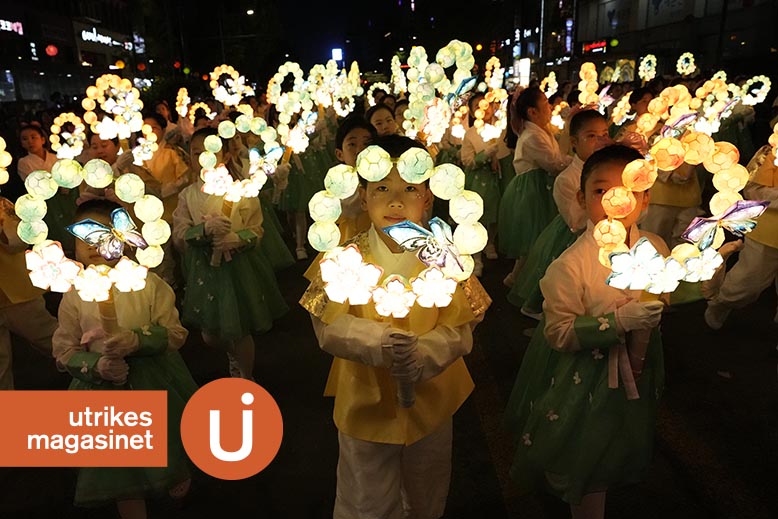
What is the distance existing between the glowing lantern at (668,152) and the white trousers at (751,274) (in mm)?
2933

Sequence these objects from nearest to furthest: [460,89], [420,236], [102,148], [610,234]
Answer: [420,236]
[610,234]
[102,148]
[460,89]

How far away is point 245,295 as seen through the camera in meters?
4.28

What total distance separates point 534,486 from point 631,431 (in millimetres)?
498

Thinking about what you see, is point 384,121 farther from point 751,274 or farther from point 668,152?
point 668,152

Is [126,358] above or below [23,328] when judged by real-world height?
above

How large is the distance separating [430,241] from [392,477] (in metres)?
1.08

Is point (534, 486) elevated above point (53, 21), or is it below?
below

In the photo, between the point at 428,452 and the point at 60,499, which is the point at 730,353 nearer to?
the point at 428,452

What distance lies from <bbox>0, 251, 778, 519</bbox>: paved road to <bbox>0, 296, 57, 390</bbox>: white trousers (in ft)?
2.03

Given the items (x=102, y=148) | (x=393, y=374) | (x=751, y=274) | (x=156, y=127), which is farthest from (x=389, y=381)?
(x=156, y=127)

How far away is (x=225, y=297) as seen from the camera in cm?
416

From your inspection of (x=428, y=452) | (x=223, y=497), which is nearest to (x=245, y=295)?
(x=223, y=497)

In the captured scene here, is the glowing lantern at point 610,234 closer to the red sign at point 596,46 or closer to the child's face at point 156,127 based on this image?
the child's face at point 156,127

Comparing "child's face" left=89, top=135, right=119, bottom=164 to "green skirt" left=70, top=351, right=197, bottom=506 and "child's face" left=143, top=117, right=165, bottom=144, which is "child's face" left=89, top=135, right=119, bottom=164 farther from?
"green skirt" left=70, top=351, right=197, bottom=506
